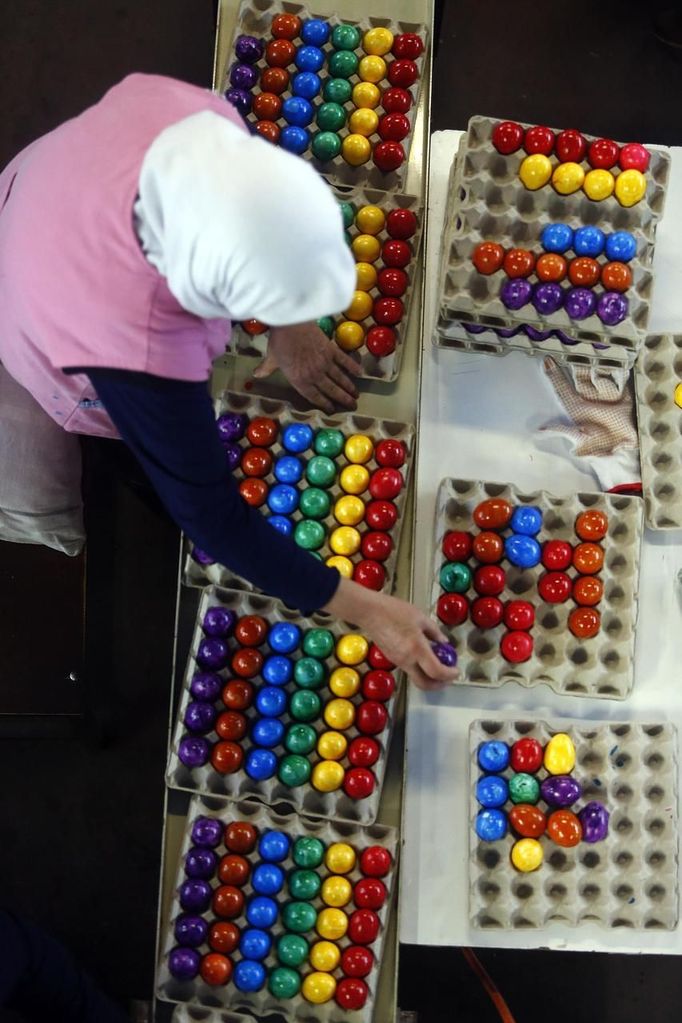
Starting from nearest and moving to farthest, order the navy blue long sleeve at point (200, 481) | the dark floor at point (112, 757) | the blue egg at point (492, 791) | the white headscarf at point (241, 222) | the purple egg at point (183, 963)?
the white headscarf at point (241, 222) → the navy blue long sleeve at point (200, 481) → the purple egg at point (183, 963) → the blue egg at point (492, 791) → the dark floor at point (112, 757)

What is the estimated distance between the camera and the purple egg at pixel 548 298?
1.36 meters

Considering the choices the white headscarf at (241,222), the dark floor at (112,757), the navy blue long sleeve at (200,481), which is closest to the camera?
the white headscarf at (241,222)

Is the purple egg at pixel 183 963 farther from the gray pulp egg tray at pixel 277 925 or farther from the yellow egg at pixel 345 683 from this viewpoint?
the yellow egg at pixel 345 683

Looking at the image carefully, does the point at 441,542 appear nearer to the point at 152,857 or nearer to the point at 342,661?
the point at 342,661

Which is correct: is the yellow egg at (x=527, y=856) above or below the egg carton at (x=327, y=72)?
below

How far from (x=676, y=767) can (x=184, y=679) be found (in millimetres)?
808

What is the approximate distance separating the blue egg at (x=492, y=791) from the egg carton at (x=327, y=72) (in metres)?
1.03

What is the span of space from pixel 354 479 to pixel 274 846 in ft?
1.89

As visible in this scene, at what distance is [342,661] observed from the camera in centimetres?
133

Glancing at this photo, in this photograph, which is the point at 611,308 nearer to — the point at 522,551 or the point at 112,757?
the point at 522,551

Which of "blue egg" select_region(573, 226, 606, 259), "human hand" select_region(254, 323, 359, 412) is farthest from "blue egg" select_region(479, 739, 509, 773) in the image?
"blue egg" select_region(573, 226, 606, 259)

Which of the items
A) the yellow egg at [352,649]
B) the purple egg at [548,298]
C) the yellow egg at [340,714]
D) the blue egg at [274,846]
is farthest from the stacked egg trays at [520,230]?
the blue egg at [274,846]

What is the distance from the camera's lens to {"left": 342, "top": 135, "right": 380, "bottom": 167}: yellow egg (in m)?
1.48

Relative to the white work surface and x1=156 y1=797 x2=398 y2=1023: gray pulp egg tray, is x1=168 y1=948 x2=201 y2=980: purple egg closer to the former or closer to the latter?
x1=156 y1=797 x2=398 y2=1023: gray pulp egg tray
